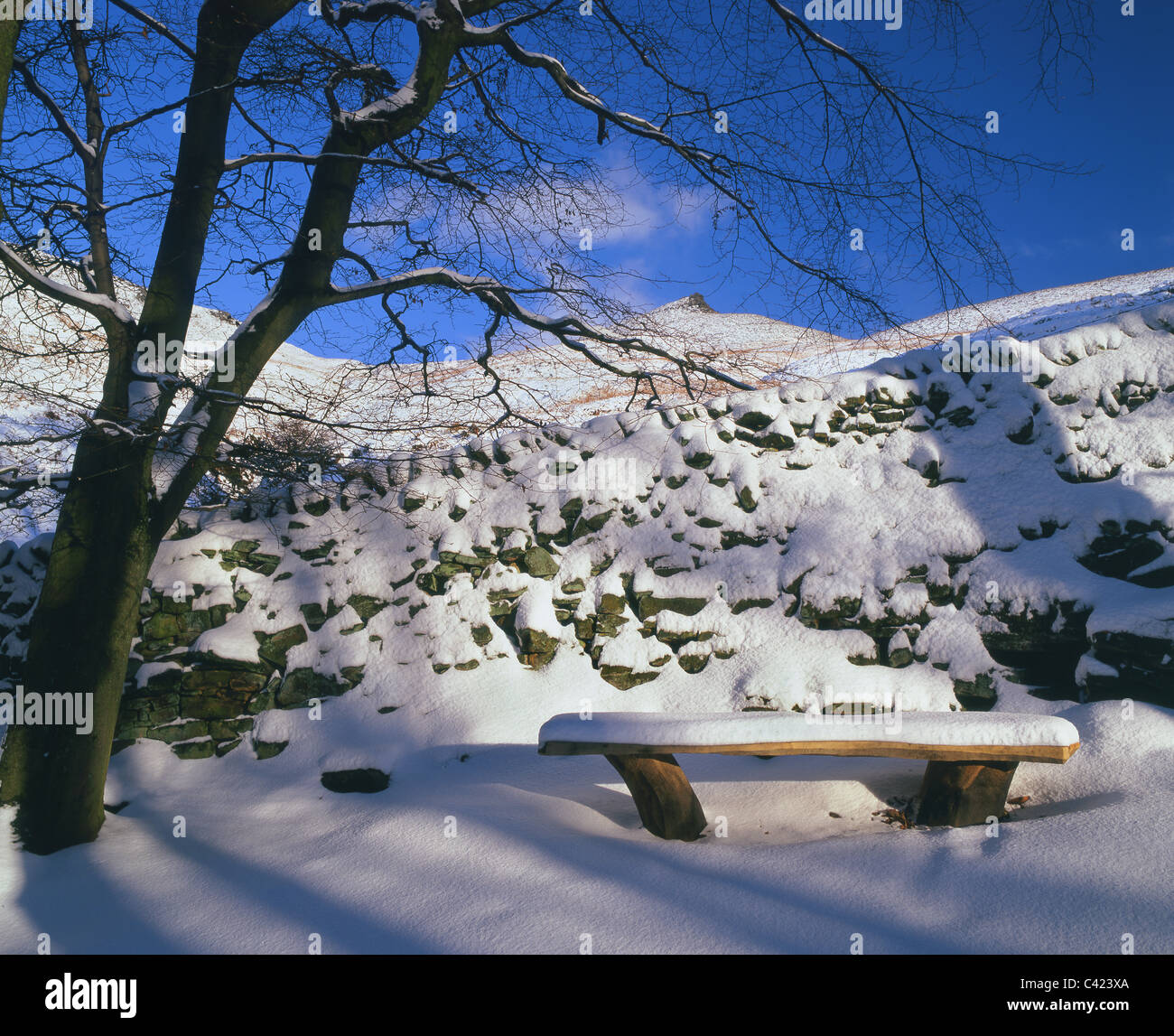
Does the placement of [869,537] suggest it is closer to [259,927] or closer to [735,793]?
[735,793]

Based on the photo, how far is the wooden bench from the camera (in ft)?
8.01

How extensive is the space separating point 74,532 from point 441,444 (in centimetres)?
231

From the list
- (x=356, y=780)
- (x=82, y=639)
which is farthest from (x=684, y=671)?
(x=82, y=639)

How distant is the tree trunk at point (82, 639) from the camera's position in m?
3.05

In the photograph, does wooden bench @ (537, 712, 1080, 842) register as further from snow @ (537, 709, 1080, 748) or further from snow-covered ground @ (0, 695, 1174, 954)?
snow-covered ground @ (0, 695, 1174, 954)

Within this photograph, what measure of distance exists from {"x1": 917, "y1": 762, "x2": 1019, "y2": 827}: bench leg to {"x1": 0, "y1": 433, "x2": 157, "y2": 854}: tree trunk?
12.0 ft

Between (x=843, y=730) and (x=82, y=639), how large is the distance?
3.27 m

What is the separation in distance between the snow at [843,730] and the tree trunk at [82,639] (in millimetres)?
2179

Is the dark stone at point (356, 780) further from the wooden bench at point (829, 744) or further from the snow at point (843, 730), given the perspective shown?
the snow at point (843, 730)

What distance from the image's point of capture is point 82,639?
3098 millimetres

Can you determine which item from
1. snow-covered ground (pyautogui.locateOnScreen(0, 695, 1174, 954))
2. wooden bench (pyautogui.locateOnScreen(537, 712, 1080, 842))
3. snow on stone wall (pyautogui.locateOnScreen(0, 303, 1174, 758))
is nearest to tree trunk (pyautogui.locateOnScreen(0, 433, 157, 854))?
snow-covered ground (pyautogui.locateOnScreen(0, 695, 1174, 954))

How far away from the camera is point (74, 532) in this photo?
125 inches

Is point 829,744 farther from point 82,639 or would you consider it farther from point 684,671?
point 82,639
